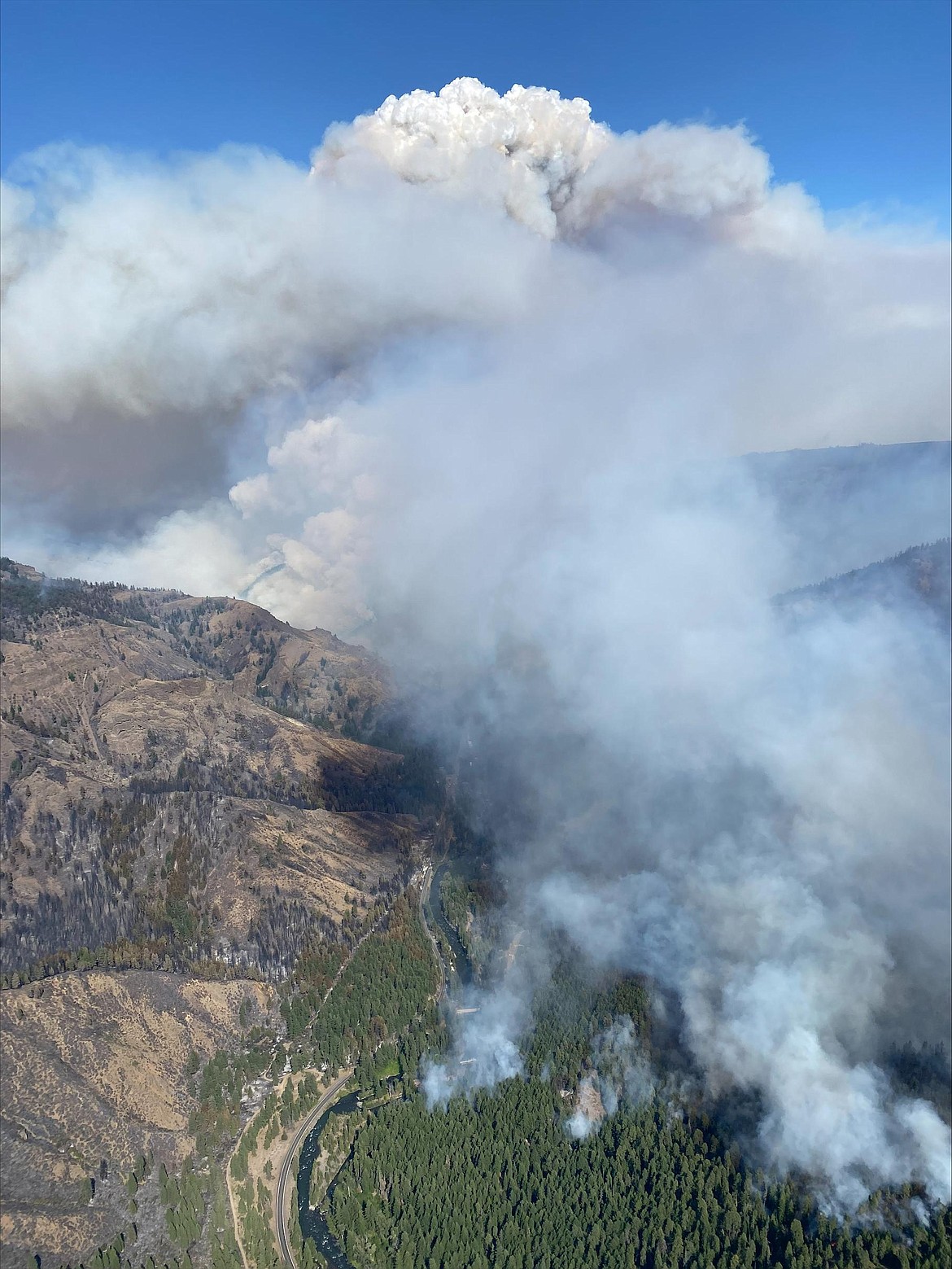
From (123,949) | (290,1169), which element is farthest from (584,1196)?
(123,949)

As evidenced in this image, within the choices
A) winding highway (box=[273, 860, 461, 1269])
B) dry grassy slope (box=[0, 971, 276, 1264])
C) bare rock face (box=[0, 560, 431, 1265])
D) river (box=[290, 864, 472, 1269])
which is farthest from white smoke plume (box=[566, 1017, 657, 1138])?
bare rock face (box=[0, 560, 431, 1265])

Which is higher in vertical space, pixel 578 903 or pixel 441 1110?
pixel 578 903

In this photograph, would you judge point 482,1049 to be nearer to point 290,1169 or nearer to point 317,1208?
point 290,1169

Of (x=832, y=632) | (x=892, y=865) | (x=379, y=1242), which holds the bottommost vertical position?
(x=379, y=1242)

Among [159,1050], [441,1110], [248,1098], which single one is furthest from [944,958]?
[159,1050]

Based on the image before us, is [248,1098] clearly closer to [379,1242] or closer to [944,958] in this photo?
[379,1242]

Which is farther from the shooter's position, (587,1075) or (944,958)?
(587,1075)

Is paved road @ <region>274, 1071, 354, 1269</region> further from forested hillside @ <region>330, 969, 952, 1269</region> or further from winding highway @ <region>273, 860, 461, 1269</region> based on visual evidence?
forested hillside @ <region>330, 969, 952, 1269</region>
